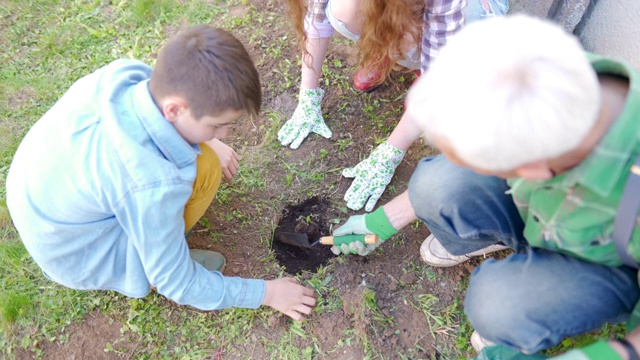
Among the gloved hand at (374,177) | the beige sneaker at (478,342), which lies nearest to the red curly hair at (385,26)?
the gloved hand at (374,177)

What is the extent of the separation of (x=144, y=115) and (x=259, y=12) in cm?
168

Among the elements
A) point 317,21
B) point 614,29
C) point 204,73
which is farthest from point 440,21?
point 204,73

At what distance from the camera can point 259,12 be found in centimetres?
295

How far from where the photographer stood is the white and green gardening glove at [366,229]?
1852mm

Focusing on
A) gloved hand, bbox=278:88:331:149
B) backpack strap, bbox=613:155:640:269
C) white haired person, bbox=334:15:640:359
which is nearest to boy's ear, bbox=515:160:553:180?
white haired person, bbox=334:15:640:359

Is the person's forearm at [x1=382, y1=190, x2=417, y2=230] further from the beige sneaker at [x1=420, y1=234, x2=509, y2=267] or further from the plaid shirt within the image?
the plaid shirt

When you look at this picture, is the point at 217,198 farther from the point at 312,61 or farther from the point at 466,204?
the point at 466,204

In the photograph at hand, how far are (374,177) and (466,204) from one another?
69 centimetres

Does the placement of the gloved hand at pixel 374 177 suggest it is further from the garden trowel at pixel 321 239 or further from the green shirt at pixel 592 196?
the green shirt at pixel 592 196

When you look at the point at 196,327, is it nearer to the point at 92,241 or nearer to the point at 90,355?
the point at 90,355

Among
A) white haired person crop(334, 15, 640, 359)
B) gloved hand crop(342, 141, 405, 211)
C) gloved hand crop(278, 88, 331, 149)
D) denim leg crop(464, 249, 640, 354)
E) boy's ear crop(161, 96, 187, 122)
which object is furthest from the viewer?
gloved hand crop(278, 88, 331, 149)

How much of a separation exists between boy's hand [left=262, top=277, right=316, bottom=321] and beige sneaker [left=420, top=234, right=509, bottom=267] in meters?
0.49

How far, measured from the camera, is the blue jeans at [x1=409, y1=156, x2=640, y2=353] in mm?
1346

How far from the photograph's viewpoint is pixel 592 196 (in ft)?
3.83
